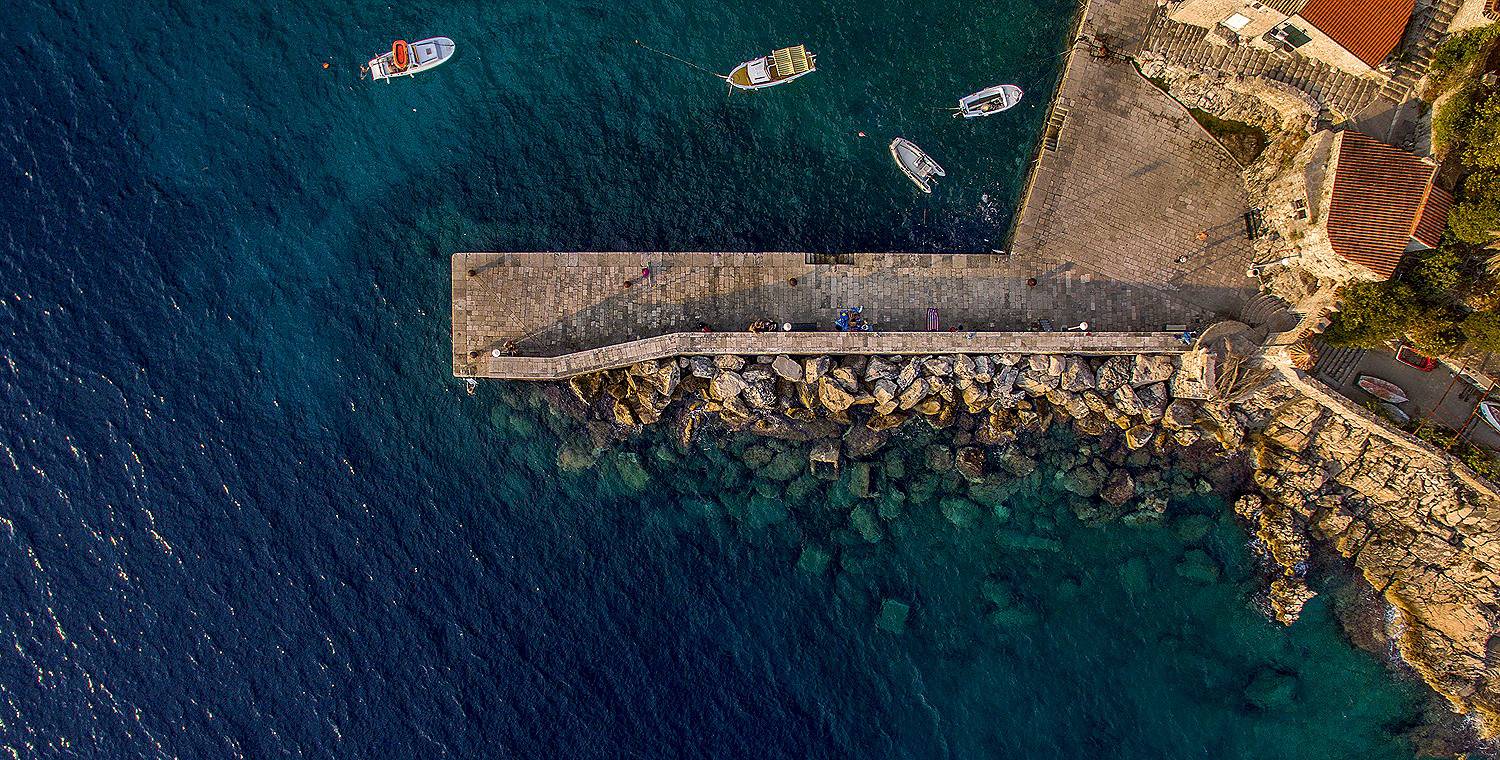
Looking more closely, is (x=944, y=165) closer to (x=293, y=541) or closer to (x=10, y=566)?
(x=293, y=541)

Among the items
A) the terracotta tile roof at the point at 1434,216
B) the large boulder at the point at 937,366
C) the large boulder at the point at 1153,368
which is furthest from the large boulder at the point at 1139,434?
the terracotta tile roof at the point at 1434,216

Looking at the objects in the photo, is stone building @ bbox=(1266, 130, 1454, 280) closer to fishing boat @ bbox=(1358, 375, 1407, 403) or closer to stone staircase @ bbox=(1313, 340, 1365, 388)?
stone staircase @ bbox=(1313, 340, 1365, 388)

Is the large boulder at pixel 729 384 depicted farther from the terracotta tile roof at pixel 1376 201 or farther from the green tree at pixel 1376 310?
the green tree at pixel 1376 310

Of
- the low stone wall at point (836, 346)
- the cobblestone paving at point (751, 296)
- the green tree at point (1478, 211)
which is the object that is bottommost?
the low stone wall at point (836, 346)

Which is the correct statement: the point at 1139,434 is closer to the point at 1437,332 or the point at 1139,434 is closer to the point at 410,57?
the point at 1437,332

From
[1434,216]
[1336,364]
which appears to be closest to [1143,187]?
[1434,216]

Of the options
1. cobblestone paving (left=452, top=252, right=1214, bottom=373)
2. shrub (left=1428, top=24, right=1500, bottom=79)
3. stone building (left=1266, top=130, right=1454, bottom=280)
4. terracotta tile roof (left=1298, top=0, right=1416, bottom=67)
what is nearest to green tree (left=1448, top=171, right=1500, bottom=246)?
stone building (left=1266, top=130, right=1454, bottom=280)
